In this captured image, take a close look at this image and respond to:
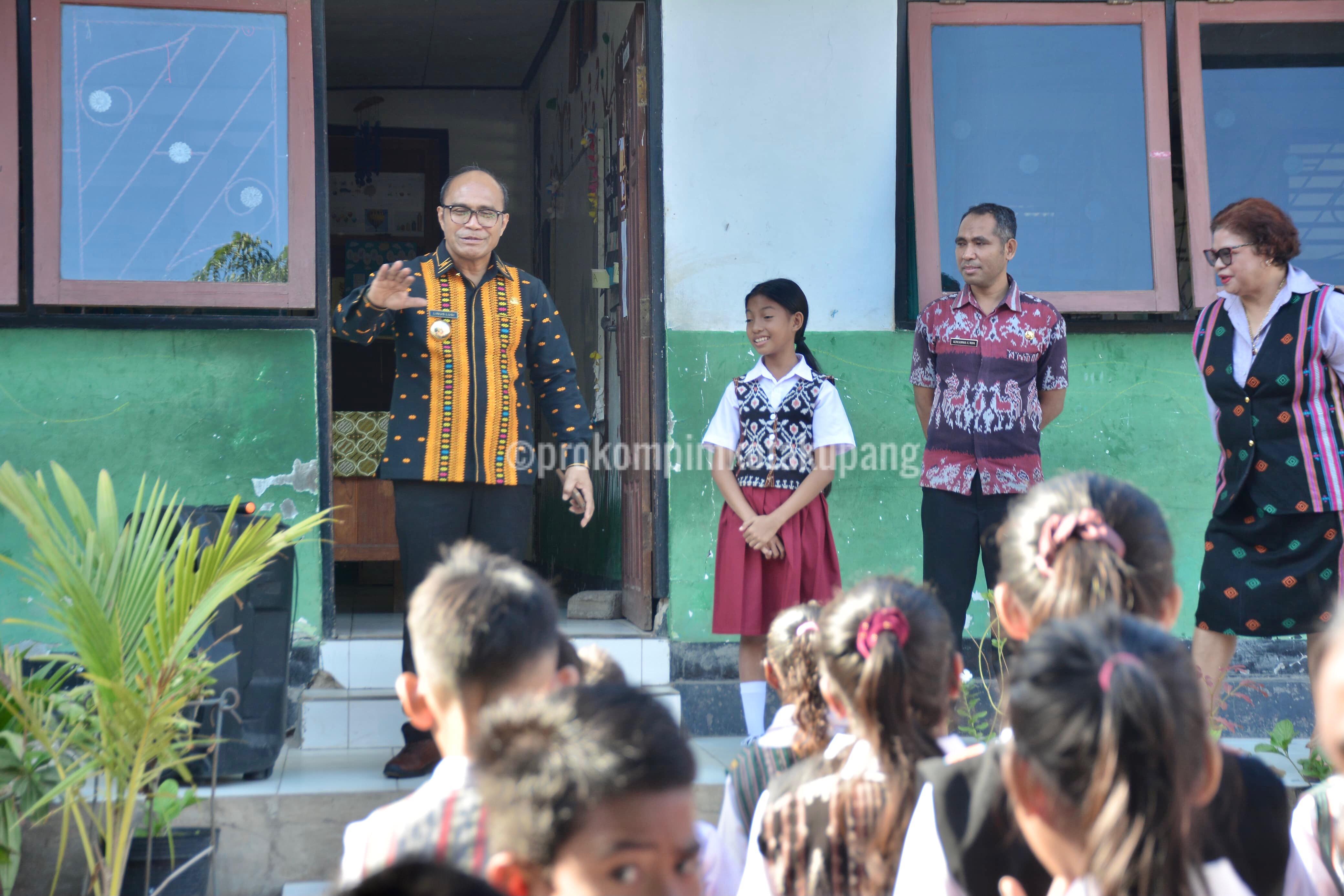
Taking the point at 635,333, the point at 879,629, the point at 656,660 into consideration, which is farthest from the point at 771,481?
the point at 879,629

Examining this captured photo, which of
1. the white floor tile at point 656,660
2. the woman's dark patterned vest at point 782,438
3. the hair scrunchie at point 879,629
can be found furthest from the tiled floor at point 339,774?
the hair scrunchie at point 879,629

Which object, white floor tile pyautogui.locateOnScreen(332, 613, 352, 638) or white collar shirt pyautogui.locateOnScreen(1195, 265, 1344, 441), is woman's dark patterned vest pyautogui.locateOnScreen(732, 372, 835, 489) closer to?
white collar shirt pyautogui.locateOnScreen(1195, 265, 1344, 441)

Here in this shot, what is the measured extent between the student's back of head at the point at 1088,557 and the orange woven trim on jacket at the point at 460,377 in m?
2.11

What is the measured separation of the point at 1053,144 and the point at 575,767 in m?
4.23

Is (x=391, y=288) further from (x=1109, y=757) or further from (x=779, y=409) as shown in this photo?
(x=1109, y=757)

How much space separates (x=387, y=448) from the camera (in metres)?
3.78

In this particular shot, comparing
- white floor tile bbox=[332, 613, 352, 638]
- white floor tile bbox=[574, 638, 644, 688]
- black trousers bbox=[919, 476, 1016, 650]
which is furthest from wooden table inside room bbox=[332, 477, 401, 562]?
black trousers bbox=[919, 476, 1016, 650]

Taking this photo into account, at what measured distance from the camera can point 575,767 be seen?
120 centimetres

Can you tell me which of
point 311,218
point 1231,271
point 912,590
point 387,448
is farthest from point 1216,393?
point 311,218

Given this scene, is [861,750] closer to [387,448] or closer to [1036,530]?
[1036,530]

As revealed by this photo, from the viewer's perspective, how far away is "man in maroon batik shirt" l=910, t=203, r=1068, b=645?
13.3ft

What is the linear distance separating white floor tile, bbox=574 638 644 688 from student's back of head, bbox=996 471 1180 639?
2.75 metres

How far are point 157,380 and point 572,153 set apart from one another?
3.05 metres

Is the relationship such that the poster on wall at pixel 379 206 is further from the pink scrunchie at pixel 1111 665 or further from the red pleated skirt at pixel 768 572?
the pink scrunchie at pixel 1111 665
